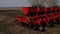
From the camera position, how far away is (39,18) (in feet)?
10.4

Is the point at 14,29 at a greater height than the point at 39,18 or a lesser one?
lesser

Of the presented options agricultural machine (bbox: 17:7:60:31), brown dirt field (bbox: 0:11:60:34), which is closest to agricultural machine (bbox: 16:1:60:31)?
agricultural machine (bbox: 17:7:60:31)

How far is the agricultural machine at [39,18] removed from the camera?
3.11 meters

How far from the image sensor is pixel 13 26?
10.8 ft

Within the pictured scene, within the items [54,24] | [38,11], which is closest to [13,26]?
[38,11]

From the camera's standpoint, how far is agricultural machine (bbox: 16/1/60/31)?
10.2ft

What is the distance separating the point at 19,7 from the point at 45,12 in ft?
4.80

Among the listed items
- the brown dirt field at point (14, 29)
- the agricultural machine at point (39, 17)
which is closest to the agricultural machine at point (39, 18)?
the agricultural machine at point (39, 17)

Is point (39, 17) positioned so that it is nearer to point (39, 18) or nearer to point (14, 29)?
point (39, 18)

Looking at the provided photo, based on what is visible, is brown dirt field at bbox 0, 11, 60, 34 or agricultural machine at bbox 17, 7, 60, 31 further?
agricultural machine at bbox 17, 7, 60, 31

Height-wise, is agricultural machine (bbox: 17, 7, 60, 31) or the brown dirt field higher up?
agricultural machine (bbox: 17, 7, 60, 31)

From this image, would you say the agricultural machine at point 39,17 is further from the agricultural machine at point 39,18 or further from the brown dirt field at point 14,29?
the brown dirt field at point 14,29

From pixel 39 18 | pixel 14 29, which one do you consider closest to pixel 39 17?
pixel 39 18

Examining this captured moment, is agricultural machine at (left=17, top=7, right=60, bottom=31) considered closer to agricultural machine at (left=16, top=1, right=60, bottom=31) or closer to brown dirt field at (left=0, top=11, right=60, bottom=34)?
agricultural machine at (left=16, top=1, right=60, bottom=31)
